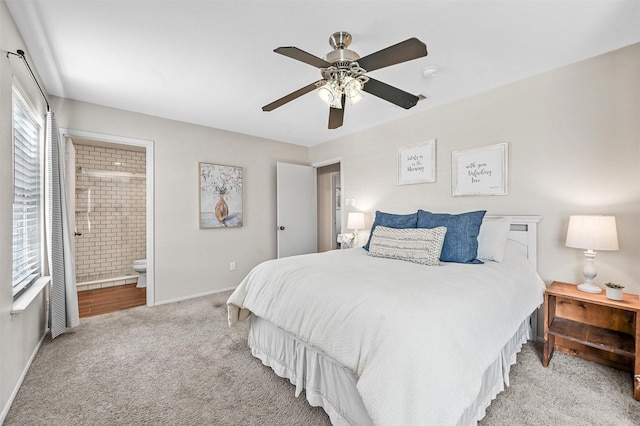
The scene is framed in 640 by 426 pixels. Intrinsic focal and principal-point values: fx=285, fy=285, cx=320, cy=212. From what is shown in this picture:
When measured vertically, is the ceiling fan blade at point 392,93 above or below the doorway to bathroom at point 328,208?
above

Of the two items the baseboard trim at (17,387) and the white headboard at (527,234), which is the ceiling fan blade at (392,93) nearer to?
the white headboard at (527,234)

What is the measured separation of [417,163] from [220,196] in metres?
2.70

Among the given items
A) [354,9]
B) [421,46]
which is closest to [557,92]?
[421,46]

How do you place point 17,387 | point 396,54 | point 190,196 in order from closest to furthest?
point 396,54, point 17,387, point 190,196

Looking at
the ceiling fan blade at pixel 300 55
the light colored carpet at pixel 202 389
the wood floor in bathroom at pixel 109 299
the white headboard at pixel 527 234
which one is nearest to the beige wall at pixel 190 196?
the wood floor in bathroom at pixel 109 299

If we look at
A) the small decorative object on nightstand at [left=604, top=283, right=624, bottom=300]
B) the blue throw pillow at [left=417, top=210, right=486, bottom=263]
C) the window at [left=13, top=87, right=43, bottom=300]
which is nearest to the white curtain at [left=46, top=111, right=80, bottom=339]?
the window at [left=13, top=87, right=43, bottom=300]

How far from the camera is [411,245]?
2336 mm

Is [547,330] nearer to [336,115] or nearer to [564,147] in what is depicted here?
[564,147]

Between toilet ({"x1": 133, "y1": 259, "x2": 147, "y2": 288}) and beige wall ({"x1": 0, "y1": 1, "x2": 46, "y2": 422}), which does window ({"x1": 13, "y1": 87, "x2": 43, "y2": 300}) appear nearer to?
beige wall ({"x1": 0, "y1": 1, "x2": 46, "y2": 422})

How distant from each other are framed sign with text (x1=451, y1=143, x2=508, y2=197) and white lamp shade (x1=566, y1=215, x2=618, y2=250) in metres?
0.76

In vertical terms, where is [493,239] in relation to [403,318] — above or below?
above

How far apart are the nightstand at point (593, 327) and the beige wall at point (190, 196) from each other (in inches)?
141

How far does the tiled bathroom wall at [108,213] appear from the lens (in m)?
4.41

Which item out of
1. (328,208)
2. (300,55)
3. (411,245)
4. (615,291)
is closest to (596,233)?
(615,291)
